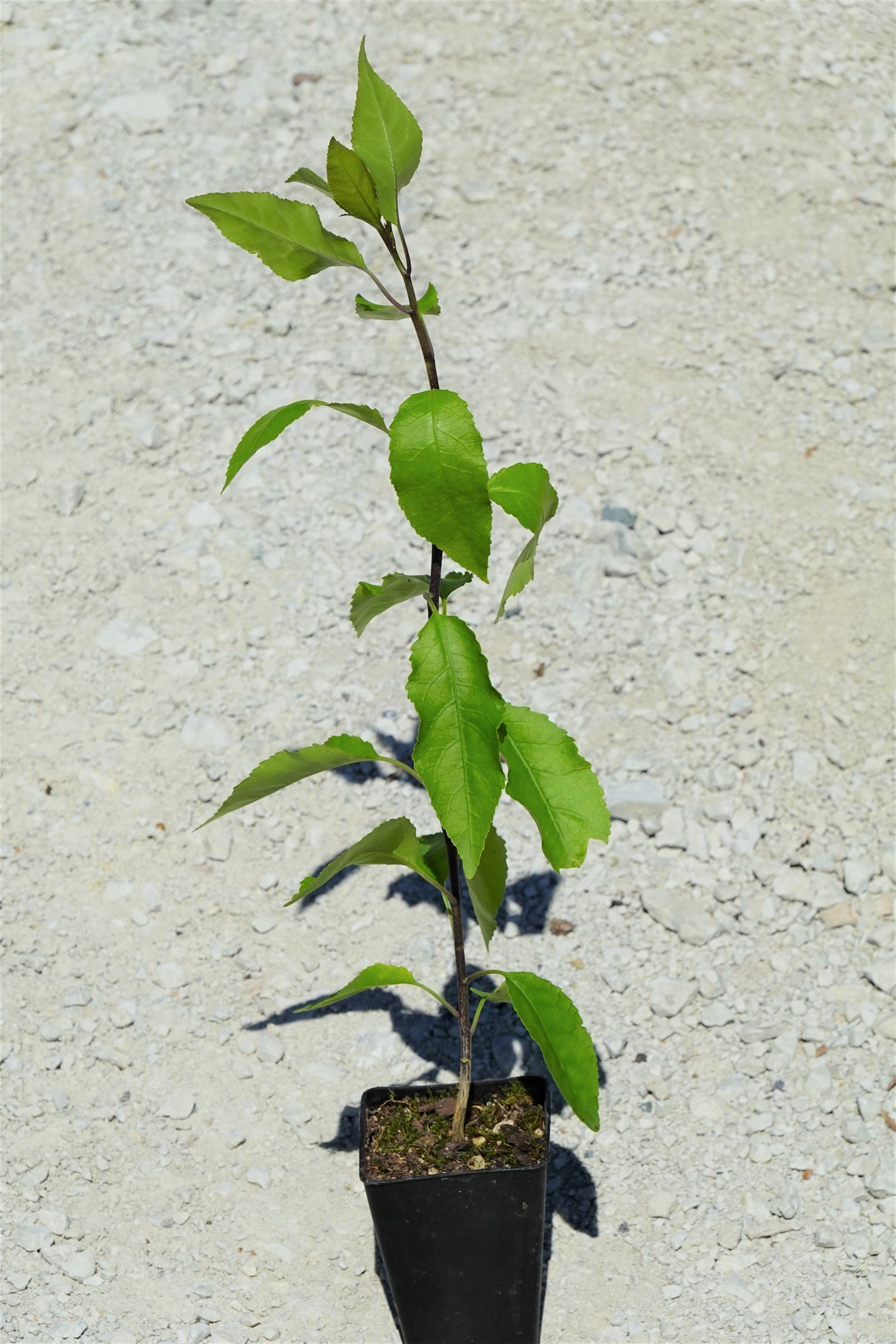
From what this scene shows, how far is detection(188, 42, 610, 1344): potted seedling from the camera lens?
151 centimetres

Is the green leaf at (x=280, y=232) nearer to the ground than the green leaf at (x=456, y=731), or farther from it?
farther from it

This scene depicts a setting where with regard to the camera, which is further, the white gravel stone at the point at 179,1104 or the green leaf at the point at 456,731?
the white gravel stone at the point at 179,1104

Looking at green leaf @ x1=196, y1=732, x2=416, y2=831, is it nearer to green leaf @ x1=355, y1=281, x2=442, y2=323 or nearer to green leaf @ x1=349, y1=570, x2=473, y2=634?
green leaf @ x1=349, y1=570, x2=473, y2=634

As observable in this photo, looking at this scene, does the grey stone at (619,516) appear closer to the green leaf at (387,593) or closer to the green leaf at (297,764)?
the green leaf at (387,593)

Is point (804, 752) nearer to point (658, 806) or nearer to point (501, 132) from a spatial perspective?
point (658, 806)

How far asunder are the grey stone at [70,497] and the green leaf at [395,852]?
5.83 feet

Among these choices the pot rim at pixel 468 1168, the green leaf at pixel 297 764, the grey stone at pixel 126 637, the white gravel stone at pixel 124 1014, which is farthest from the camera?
the grey stone at pixel 126 637

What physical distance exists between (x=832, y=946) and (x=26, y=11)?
4060mm

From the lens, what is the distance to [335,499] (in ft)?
10.7

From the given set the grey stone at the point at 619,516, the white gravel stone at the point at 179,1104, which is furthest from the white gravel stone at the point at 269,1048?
the grey stone at the point at 619,516

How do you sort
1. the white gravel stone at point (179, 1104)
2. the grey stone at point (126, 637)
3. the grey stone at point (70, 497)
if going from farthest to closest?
1. the grey stone at point (70, 497)
2. the grey stone at point (126, 637)
3. the white gravel stone at point (179, 1104)

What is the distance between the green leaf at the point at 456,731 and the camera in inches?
62.0

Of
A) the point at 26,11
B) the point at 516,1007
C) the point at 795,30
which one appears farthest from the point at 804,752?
the point at 26,11

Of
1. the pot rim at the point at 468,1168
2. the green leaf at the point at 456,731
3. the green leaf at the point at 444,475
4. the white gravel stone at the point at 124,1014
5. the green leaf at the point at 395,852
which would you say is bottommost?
the white gravel stone at the point at 124,1014
